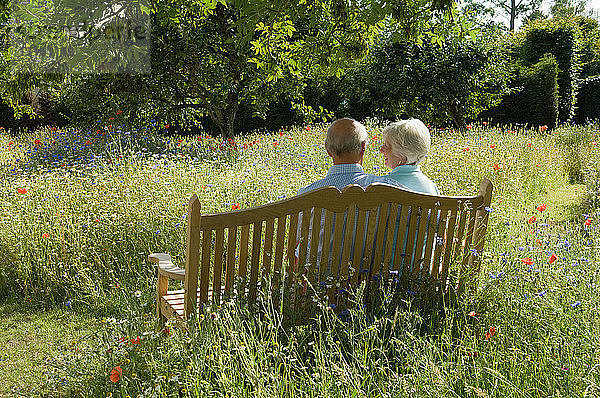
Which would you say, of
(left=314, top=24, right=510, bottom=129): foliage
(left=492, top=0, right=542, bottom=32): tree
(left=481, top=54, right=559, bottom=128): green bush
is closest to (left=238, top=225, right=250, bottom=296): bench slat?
(left=314, top=24, right=510, bottom=129): foliage

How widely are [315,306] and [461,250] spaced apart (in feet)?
2.88

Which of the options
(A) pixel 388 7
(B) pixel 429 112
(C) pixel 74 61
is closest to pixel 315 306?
(A) pixel 388 7

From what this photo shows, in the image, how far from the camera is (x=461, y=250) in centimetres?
300

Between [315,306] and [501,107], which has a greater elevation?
[501,107]

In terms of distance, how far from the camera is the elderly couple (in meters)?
2.91

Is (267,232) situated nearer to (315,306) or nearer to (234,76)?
(315,306)

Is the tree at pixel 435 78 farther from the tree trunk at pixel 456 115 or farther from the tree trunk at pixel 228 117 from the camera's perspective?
the tree trunk at pixel 228 117

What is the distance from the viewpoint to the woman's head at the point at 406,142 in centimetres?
312

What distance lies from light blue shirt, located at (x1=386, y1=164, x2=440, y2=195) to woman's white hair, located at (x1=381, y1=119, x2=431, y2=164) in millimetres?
59

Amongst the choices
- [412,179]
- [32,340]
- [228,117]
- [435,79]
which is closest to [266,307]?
[412,179]

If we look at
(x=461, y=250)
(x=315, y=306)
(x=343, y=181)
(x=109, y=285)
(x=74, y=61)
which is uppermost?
(x=74, y=61)

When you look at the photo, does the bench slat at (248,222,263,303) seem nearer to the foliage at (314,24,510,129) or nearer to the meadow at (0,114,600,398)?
the meadow at (0,114,600,398)

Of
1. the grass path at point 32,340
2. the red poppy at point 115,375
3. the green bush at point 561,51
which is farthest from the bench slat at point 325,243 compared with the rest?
the green bush at point 561,51

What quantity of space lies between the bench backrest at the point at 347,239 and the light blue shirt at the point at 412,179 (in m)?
0.21
